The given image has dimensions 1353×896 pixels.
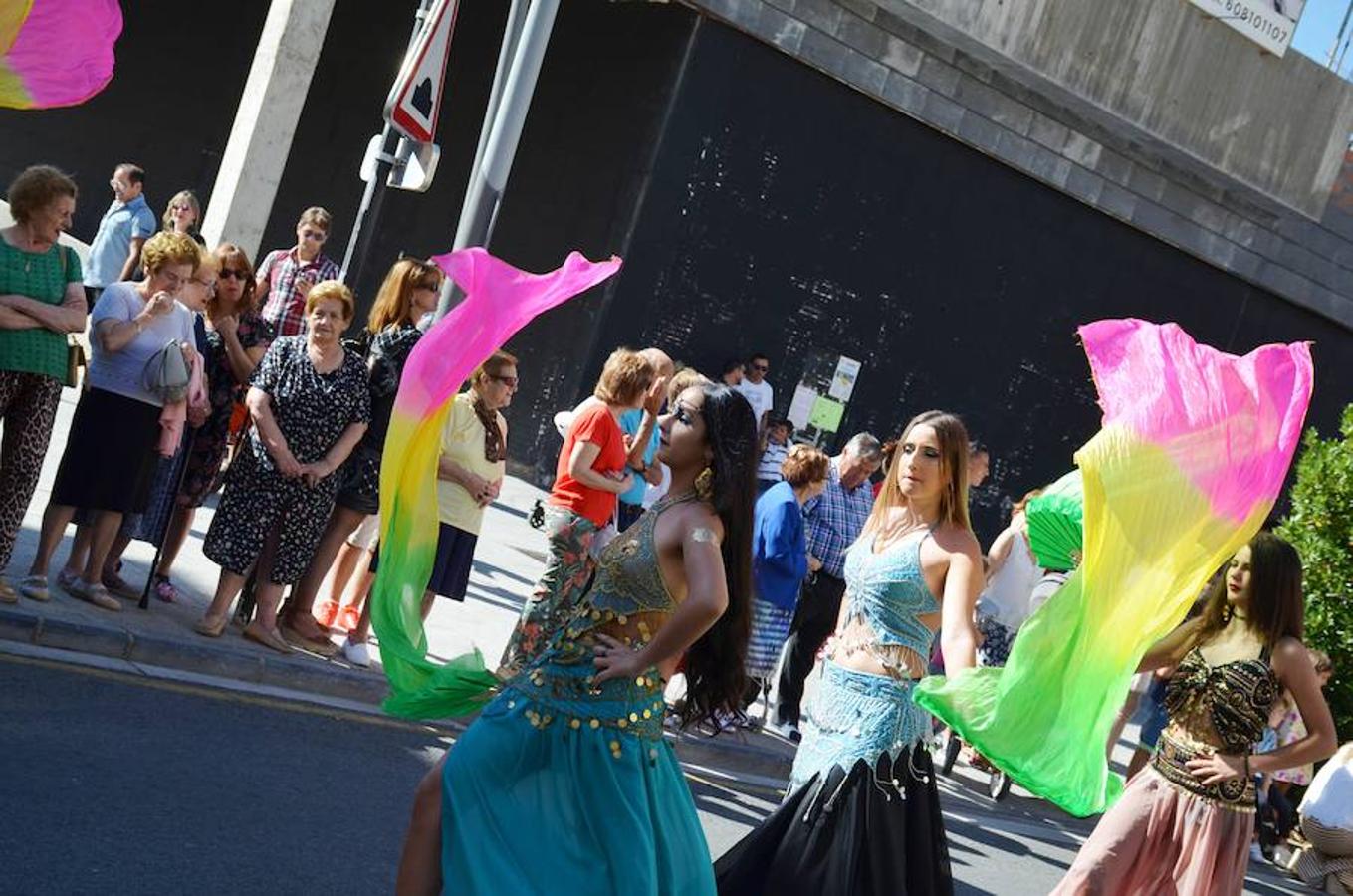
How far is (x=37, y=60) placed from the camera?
6.30 m

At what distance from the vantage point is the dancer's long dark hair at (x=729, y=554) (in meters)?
5.08

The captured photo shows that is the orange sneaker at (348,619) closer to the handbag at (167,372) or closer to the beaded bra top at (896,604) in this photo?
the handbag at (167,372)

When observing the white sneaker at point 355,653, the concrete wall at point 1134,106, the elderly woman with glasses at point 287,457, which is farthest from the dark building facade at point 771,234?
the elderly woman with glasses at point 287,457

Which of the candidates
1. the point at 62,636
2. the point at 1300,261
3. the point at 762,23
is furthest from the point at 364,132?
the point at 62,636

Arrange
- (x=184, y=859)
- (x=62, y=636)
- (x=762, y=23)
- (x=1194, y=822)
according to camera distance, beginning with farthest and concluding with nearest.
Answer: (x=762, y=23), (x=62, y=636), (x=1194, y=822), (x=184, y=859)

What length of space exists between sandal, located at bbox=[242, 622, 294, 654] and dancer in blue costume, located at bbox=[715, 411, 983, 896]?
3738 millimetres

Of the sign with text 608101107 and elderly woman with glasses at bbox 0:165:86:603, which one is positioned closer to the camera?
elderly woman with glasses at bbox 0:165:86:603

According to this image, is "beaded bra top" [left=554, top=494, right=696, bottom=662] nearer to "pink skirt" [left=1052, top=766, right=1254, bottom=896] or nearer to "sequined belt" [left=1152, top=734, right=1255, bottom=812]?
"pink skirt" [left=1052, top=766, right=1254, bottom=896]

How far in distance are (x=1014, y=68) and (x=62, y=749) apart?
566 inches

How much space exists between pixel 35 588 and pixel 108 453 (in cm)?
71

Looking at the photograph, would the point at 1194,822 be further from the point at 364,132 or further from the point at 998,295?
the point at 364,132

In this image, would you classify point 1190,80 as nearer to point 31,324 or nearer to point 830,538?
point 830,538

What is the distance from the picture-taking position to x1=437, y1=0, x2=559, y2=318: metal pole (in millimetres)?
10242

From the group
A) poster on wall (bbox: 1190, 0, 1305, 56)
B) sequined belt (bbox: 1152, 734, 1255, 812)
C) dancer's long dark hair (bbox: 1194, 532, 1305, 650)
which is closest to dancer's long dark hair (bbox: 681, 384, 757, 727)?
sequined belt (bbox: 1152, 734, 1255, 812)
